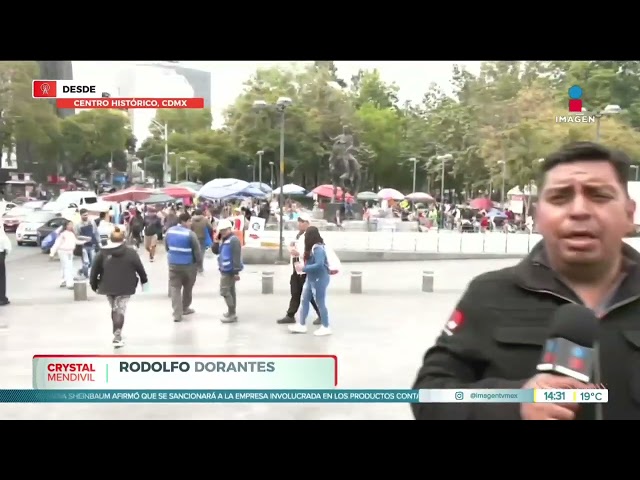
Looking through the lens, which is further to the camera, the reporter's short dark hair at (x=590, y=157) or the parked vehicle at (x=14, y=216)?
the parked vehicle at (x=14, y=216)

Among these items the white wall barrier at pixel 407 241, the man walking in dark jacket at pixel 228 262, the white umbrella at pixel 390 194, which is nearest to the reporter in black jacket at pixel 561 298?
the white wall barrier at pixel 407 241

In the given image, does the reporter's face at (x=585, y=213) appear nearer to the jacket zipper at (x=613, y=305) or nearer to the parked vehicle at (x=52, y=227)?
the jacket zipper at (x=613, y=305)

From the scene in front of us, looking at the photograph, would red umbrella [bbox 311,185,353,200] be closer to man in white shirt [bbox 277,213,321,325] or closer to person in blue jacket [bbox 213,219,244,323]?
man in white shirt [bbox 277,213,321,325]

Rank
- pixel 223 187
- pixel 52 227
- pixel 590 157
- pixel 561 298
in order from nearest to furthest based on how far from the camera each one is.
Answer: pixel 561 298
pixel 590 157
pixel 223 187
pixel 52 227

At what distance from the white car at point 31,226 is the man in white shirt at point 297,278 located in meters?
1.41

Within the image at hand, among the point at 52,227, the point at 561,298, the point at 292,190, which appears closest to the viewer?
the point at 561,298

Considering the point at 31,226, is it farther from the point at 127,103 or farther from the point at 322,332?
the point at 322,332

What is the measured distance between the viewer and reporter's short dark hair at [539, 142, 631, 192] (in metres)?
3.09

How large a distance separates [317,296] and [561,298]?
1.46 m

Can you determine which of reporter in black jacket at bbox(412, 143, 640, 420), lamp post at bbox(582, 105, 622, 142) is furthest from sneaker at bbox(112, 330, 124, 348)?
lamp post at bbox(582, 105, 622, 142)

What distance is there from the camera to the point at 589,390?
273 centimetres

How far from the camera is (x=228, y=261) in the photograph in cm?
388

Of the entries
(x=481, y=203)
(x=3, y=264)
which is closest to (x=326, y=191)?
(x=481, y=203)

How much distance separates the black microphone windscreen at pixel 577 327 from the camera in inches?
90.8
